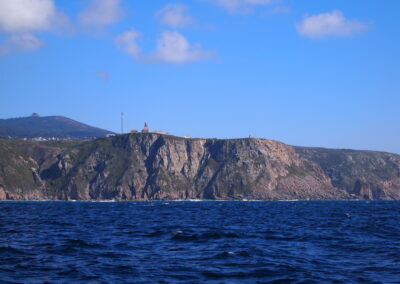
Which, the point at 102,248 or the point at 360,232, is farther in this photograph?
the point at 360,232

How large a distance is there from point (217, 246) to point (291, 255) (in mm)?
7151

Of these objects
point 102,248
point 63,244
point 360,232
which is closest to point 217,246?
point 102,248

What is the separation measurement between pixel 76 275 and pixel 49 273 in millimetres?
1790

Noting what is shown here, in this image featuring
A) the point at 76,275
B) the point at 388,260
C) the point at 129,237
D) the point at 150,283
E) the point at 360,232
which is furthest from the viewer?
the point at 360,232

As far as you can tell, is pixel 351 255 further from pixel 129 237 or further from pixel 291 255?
pixel 129 237

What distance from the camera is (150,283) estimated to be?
27.0 m

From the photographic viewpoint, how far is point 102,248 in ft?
132

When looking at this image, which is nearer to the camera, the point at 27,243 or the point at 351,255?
the point at 351,255

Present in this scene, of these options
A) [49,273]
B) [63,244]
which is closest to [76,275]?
[49,273]

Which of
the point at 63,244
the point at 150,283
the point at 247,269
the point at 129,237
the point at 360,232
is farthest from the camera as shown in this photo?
the point at 360,232

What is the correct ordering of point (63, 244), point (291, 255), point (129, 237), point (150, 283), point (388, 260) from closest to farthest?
1. point (150, 283)
2. point (388, 260)
3. point (291, 255)
4. point (63, 244)
5. point (129, 237)

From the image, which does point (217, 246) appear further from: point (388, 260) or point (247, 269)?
point (388, 260)

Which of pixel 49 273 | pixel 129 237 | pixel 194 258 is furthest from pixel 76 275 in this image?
pixel 129 237

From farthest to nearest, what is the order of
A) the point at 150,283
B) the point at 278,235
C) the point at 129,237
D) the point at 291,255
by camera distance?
1. the point at 278,235
2. the point at 129,237
3. the point at 291,255
4. the point at 150,283
